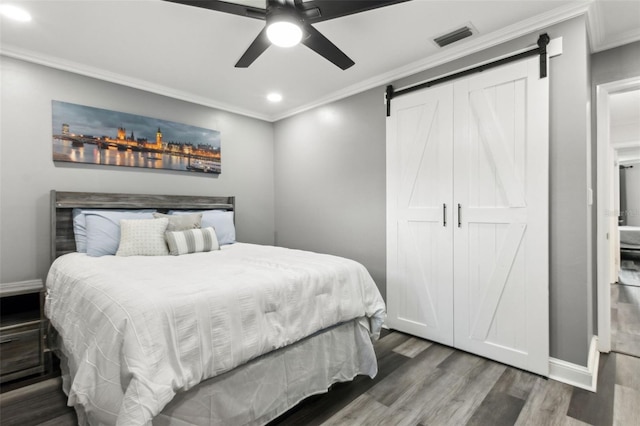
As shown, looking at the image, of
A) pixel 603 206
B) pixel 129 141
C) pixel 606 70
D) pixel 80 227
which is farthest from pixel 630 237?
pixel 80 227

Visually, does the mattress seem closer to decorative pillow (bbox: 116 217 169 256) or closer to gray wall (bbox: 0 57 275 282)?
gray wall (bbox: 0 57 275 282)

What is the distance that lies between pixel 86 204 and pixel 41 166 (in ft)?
1.62

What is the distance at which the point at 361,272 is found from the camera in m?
2.27

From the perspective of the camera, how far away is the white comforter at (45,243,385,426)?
4.16 feet

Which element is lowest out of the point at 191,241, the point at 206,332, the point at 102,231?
the point at 206,332

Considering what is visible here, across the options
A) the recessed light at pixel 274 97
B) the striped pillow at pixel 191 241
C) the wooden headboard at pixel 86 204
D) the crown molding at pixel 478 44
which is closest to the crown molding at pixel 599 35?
the crown molding at pixel 478 44

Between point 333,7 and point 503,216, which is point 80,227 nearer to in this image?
point 333,7

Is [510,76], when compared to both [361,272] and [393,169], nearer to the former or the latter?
[393,169]

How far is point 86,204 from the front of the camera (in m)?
2.95

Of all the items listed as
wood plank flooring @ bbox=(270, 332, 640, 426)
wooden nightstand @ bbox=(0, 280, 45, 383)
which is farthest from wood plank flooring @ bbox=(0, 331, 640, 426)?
wooden nightstand @ bbox=(0, 280, 45, 383)

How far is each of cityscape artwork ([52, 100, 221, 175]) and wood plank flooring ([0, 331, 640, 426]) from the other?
6.77ft

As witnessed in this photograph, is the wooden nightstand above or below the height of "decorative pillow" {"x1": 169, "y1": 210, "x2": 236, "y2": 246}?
below

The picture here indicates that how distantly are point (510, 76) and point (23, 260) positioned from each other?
14.2 ft

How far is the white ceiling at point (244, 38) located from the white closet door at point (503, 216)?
1.29 feet
